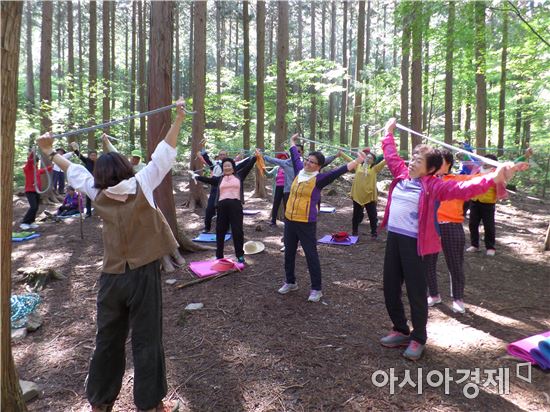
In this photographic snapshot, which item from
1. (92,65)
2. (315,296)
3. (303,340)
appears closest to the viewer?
(303,340)

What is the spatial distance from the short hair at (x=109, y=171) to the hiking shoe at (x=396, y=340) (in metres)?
3.01

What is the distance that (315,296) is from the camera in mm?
5008

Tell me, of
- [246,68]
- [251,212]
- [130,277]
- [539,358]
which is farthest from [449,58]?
[130,277]

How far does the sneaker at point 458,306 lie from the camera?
4.76 meters

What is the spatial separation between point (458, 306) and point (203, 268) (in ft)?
12.6

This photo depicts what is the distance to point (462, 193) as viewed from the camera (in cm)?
306

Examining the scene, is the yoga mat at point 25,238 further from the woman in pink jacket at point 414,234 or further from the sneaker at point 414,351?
the sneaker at point 414,351

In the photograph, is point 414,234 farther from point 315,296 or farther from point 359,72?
point 359,72

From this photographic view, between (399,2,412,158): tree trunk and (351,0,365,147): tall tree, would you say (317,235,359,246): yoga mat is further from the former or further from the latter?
(351,0,365,147): tall tree

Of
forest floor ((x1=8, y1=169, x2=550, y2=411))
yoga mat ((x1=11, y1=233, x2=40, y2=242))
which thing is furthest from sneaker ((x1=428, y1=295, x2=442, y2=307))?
yoga mat ((x1=11, y1=233, x2=40, y2=242))

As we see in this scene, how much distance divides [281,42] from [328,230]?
589cm

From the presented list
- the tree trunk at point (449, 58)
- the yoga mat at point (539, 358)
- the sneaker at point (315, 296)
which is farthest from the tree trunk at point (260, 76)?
the yoga mat at point (539, 358)

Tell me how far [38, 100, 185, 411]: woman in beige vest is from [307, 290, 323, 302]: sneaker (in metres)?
2.63

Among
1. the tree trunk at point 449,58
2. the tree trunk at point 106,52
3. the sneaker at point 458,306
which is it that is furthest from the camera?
the tree trunk at point 106,52
